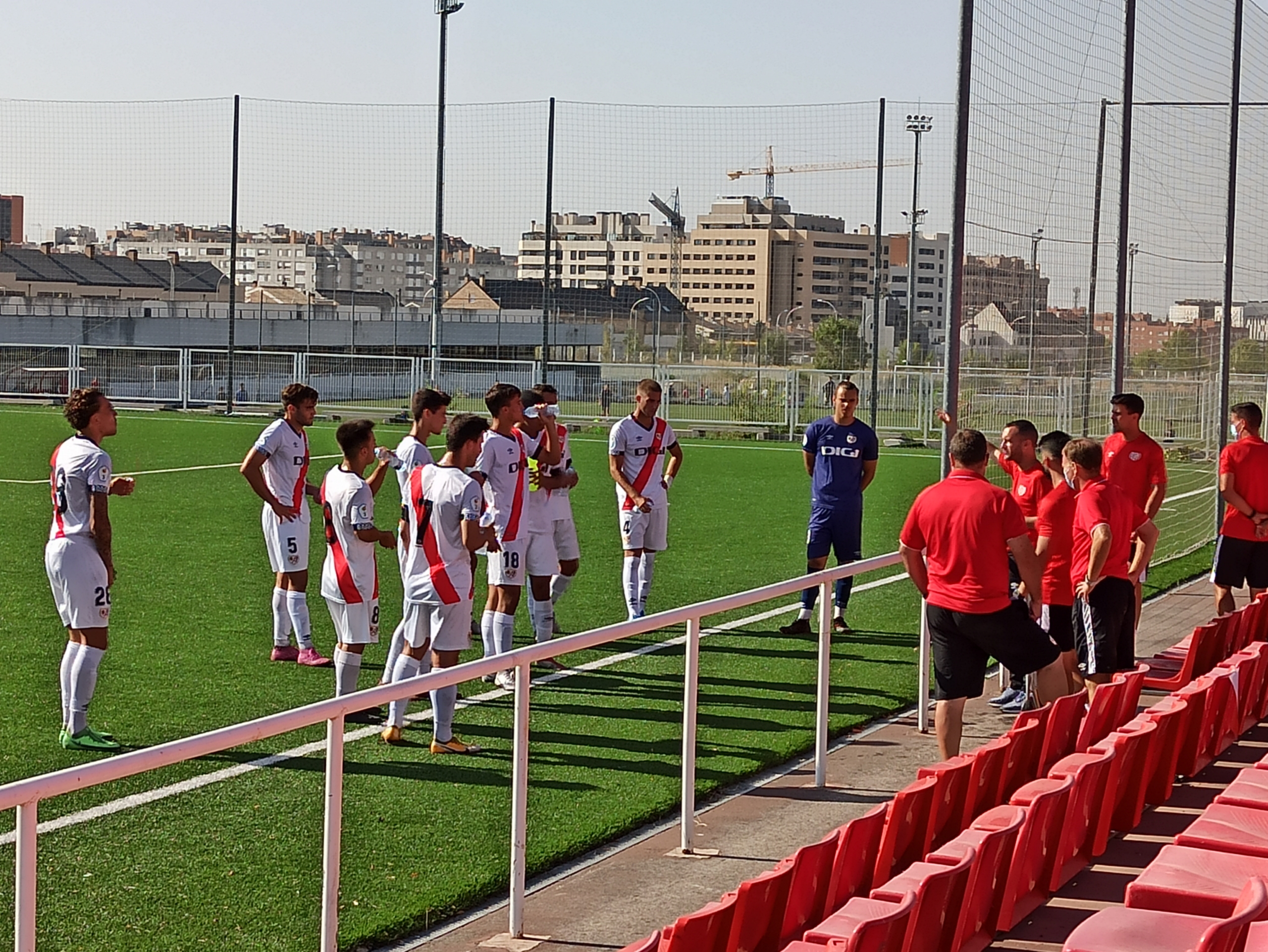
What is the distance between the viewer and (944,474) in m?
9.32

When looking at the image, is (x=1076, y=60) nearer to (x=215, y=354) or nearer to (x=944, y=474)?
(x=944, y=474)

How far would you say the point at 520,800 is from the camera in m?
5.54

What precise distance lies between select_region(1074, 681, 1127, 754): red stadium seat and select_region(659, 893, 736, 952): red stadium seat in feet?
10.3

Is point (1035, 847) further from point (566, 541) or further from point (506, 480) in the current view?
point (566, 541)

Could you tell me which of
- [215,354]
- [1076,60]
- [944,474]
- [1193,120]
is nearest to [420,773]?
[944,474]

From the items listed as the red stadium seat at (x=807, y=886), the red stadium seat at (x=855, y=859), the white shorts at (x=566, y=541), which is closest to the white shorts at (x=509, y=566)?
the white shorts at (x=566, y=541)

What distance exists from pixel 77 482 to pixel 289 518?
2711mm

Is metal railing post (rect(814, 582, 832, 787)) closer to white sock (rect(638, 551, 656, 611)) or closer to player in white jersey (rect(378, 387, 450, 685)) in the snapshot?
player in white jersey (rect(378, 387, 450, 685))

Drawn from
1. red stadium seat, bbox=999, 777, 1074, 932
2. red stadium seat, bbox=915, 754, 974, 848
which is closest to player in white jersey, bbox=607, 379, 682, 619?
red stadium seat, bbox=915, 754, 974, 848

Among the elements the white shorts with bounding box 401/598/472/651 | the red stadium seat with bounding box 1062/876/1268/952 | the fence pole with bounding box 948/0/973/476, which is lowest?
the red stadium seat with bounding box 1062/876/1268/952

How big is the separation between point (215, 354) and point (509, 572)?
31436 mm

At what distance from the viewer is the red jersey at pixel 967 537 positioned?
288 inches

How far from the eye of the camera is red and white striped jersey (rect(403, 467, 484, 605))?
786 centimetres

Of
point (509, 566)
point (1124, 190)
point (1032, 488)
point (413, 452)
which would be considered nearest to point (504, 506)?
point (509, 566)
